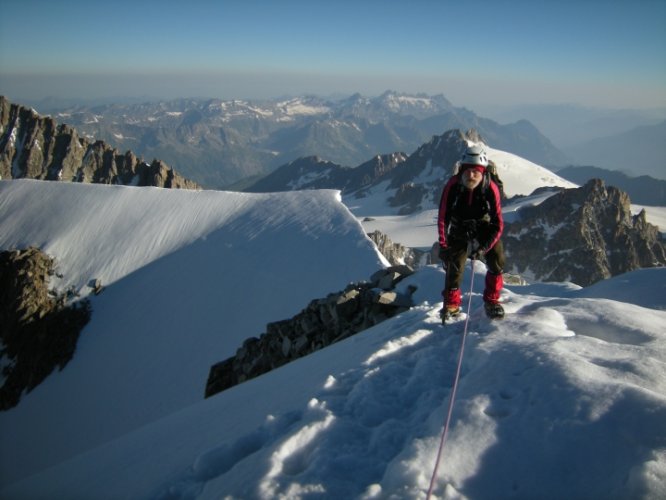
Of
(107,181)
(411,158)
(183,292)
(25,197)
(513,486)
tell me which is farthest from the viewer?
(411,158)

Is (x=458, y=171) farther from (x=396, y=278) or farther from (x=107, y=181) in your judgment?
(x=107, y=181)

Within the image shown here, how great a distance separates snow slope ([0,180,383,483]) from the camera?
848 inches

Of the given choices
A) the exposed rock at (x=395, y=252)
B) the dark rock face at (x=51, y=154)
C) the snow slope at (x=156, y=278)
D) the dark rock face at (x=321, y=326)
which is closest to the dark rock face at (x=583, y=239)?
the exposed rock at (x=395, y=252)

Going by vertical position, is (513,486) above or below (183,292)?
above

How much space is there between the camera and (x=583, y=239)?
255 feet

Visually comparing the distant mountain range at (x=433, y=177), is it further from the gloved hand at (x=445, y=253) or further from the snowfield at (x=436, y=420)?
the gloved hand at (x=445, y=253)

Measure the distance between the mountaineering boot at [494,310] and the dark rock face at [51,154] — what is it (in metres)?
102

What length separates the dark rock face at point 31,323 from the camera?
1001 inches

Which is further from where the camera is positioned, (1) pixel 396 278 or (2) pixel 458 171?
(1) pixel 396 278

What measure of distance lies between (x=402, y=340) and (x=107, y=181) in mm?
107556

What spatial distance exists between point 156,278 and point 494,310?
28.1 metres

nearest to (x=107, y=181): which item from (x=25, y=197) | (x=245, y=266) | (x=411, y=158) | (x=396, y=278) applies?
(x=25, y=197)

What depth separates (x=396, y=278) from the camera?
49.3ft

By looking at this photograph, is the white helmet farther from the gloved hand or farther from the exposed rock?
the exposed rock
